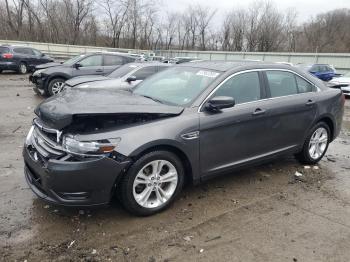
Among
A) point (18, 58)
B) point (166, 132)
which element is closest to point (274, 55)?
point (18, 58)

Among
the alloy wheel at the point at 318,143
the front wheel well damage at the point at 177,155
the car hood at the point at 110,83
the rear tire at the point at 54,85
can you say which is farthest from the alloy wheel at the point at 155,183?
the rear tire at the point at 54,85

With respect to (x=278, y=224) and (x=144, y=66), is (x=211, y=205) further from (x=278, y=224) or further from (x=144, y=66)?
(x=144, y=66)

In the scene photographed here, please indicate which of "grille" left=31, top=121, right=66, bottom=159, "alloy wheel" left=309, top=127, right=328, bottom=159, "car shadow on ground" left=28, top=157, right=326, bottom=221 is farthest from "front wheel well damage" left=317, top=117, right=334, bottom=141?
"grille" left=31, top=121, right=66, bottom=159

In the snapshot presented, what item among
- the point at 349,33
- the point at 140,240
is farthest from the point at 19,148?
the point at 349,33

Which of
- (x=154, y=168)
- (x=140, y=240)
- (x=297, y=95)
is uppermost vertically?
(x=297, y=95)

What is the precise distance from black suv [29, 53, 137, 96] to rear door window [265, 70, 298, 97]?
8337 millimetres

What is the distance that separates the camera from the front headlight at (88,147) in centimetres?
326

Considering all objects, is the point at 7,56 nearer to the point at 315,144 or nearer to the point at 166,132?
the point at 315,144

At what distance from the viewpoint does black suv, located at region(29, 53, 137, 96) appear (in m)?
11.7

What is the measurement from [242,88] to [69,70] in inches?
347

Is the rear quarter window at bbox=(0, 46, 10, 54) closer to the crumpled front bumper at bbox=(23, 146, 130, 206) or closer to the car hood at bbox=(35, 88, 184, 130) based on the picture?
the car hood at bbox=(35, 88, 184, 130)

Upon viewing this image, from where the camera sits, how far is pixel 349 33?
6756 centimetres

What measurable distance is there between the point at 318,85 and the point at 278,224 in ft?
9.08

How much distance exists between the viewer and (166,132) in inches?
142
